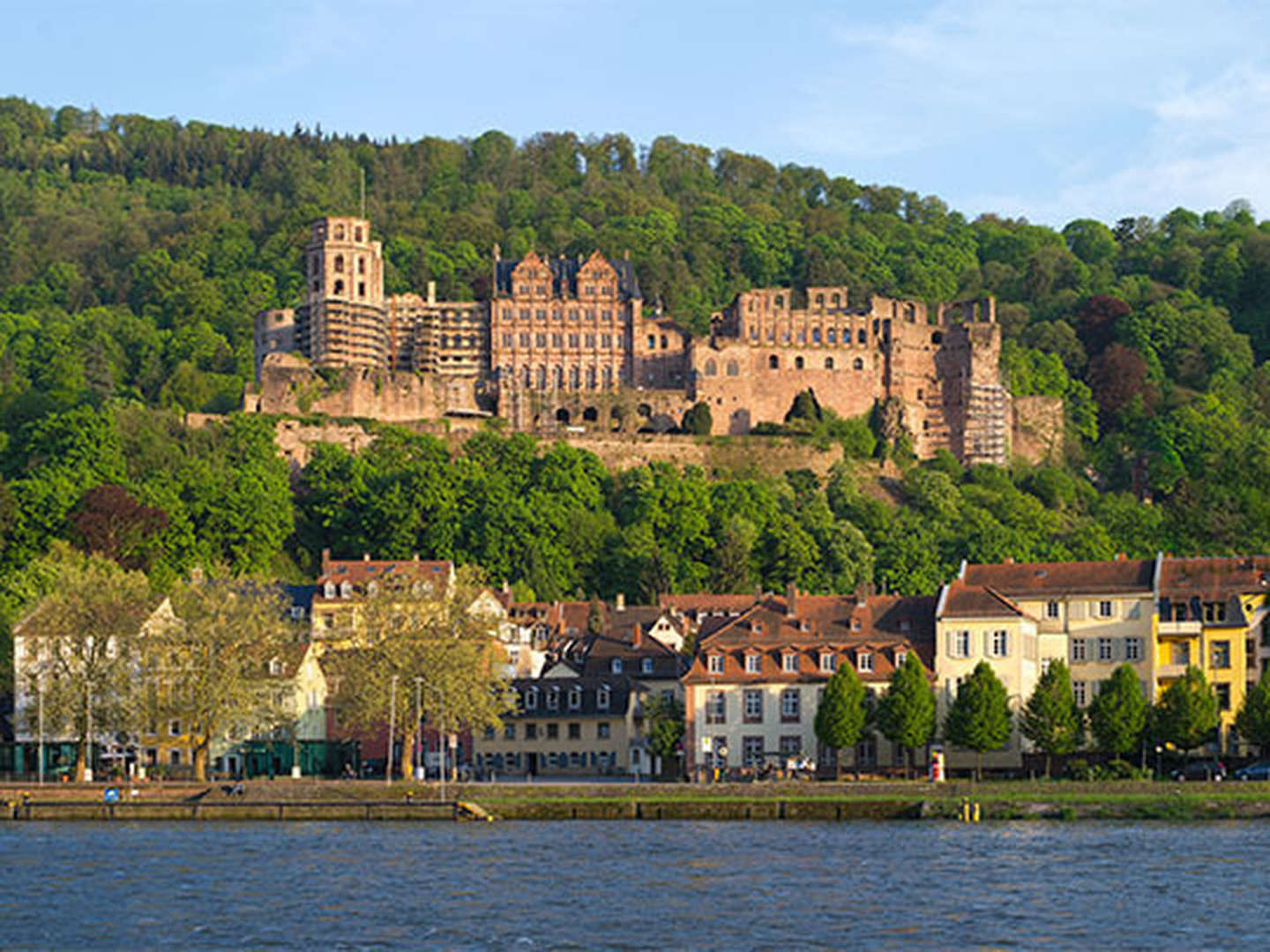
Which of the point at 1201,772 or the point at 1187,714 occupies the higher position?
the point at 1187,714

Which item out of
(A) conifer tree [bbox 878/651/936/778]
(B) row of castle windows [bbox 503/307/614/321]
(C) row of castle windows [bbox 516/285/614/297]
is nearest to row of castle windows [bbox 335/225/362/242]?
(B) row of castle windows [bbox 503/307/614/321]

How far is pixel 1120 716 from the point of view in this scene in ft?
278

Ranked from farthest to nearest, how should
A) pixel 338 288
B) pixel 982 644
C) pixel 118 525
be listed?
pixel 338 288, pixel 118 525, pixel 982 644

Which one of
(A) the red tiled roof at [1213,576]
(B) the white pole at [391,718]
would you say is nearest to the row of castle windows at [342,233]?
(B) the white pole at [391,718]

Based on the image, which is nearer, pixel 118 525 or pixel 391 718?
pixel 391 718

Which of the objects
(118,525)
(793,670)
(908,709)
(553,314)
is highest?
(553,314)

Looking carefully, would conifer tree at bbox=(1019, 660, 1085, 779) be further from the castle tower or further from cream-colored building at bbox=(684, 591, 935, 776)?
the castle tower

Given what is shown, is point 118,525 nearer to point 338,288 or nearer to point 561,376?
point 338,288

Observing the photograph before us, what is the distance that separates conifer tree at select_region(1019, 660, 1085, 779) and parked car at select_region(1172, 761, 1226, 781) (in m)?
3.99

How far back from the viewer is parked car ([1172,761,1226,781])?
85.0 metres

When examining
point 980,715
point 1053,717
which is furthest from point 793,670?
point 1053,717

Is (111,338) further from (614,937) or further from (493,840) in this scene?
(614,937)

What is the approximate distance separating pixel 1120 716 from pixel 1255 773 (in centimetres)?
538

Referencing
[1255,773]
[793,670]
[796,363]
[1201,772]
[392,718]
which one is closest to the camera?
[1255,773]
